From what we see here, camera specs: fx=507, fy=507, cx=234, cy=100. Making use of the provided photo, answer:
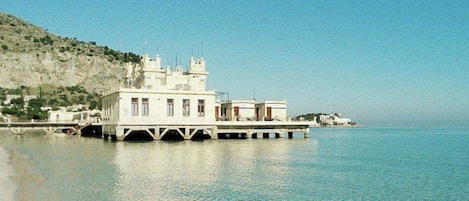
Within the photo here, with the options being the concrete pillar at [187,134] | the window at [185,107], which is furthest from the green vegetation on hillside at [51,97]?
the concrete pillar at [187,134]

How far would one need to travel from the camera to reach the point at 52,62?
12550 centimetres

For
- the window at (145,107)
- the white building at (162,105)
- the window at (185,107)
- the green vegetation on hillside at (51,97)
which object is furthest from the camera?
the green vegetation on hillside at (51,97)

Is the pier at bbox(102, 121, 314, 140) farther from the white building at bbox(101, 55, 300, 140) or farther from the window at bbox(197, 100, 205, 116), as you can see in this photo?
the window at bbox(197, 100, 205, 116)

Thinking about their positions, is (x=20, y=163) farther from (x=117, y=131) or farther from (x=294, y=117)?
(x=294, y=117)

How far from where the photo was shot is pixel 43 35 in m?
144

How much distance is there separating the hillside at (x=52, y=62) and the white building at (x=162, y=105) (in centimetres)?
7365

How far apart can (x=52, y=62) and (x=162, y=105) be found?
85.9 meters

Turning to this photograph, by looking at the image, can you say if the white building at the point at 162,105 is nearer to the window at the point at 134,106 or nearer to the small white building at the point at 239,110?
the window at the point at 134,106

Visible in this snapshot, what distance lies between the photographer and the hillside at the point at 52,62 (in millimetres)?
120125

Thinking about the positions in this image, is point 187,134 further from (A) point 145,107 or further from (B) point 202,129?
(A) point 145,107

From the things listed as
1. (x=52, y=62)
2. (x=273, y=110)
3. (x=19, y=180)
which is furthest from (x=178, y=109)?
(x=52, y=62)

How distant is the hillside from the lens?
394 ft

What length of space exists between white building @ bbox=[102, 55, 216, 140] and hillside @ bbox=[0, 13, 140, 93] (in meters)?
73.7

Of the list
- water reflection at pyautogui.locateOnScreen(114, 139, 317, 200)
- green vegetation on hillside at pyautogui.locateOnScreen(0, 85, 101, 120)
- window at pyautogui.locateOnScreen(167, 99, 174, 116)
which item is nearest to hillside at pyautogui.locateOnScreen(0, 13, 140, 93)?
green vegetation on hillside at pyautogui.locateOnScreen(0, 85, 101, 120)
